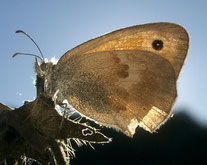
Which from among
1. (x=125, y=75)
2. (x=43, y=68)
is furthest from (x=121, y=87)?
(x=43, y=68)

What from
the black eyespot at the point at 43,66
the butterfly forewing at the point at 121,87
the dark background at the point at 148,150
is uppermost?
the black eyespot at the point at 43,66

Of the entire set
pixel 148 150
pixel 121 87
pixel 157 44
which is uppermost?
pixel 157 44

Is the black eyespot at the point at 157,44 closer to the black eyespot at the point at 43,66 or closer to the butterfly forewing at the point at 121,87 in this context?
the butterfly forewing at the point at 121,87

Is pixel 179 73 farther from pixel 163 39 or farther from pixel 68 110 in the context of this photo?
pixel 68 110

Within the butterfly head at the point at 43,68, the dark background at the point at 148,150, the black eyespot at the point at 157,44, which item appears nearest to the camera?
the butterfly head at the point at 43,68

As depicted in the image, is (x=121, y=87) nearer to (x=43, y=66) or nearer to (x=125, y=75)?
(x=125, y=75)

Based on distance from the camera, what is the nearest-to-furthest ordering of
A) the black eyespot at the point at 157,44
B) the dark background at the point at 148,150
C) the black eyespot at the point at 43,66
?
1. the black eyespot at the point at 43,66
2. the black eyespot at the point at 157,44
3. the dark background at the point at 148,150

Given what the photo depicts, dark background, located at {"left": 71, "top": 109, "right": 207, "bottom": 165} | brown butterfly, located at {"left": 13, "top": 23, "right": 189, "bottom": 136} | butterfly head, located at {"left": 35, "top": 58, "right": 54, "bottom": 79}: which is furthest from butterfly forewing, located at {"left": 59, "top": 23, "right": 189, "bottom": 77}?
dark background, located at {"left": 71, "top": 109, "right": 207, "bottom": 165}

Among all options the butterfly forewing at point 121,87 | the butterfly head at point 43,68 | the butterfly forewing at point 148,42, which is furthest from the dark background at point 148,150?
the butterfly head at point 43,68
